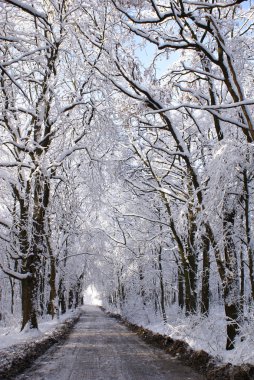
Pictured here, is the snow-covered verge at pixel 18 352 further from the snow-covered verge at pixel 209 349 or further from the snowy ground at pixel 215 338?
the snowy ground at pixel 215 338

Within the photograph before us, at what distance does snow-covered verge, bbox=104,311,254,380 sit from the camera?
7.42m

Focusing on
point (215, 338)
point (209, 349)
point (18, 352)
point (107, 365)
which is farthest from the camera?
point (215, 338)

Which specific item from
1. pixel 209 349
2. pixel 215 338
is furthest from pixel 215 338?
pixel 209 349

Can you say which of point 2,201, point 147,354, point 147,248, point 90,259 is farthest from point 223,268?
point 90,259

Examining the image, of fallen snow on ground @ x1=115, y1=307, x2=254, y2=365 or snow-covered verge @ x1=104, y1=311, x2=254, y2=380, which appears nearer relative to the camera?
snow-covered verge @ x1=104, y1=311, x2=254, y2=380

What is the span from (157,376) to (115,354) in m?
4.25

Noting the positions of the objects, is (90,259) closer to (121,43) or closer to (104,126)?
(104,126)

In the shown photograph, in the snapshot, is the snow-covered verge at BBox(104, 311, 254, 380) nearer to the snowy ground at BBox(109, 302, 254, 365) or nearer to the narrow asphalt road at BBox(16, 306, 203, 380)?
the snowy ground at BBox(109, 302, 254, 365)

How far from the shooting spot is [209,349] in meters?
9.88

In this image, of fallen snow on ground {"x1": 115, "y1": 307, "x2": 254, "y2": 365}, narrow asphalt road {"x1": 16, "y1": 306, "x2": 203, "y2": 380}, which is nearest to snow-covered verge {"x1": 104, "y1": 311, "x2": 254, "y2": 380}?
fallen snow on ground {"x1": 115, "y1": 307, "x2": 254, "y2": 365}

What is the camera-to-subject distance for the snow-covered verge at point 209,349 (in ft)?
24.3

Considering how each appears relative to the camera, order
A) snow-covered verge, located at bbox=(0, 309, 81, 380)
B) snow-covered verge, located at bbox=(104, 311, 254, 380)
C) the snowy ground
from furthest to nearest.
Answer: snow-covered verge, located at bbox=(0, 309, 81, 380) → the snowy ground → snow-covered verge, located at bbox=(104, 311, 254, 380)

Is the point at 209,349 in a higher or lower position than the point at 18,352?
lower

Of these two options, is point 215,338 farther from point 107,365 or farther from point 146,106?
point 146,106
